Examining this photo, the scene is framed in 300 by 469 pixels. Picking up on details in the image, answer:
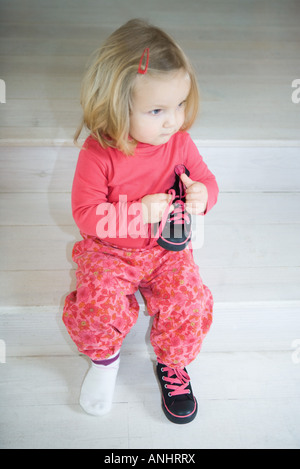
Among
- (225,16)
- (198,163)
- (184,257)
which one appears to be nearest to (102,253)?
(184,257)

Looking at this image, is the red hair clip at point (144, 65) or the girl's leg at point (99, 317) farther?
the girl's leg at point (99, 317)

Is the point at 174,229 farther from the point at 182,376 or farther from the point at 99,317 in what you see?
the point at 182,376

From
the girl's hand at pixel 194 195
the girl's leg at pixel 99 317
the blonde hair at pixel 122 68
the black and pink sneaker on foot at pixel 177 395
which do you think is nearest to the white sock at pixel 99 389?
the girl's leg at pixel 99 317

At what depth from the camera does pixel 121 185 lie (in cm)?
83

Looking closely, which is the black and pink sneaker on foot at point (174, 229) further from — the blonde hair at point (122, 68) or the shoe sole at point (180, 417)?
the shoe sole at point (180, 417)

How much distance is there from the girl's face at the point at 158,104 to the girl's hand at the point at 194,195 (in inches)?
4.5

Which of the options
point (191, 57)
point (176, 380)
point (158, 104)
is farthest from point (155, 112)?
point (191, 57)

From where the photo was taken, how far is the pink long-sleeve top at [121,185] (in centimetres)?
79

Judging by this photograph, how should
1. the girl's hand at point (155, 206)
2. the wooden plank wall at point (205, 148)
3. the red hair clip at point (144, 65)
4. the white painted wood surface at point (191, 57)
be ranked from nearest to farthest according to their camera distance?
the red hair clip at point (144, 65), the girl's hand at point (155, 206), the wooden plank wall at point (205, 148), the white painted wood surface at point (191, 57)

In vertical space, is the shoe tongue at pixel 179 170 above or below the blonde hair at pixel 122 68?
below

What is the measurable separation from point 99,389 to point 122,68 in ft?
2.11

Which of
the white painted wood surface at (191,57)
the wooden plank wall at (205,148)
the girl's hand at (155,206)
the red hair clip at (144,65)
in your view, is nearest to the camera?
the red hair clip at (144,65)

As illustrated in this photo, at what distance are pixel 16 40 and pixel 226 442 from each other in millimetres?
1444

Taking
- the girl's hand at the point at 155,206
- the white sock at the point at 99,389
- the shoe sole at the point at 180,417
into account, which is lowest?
the shoe sole at the point at 180,417
